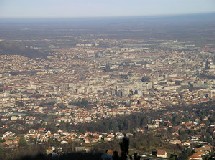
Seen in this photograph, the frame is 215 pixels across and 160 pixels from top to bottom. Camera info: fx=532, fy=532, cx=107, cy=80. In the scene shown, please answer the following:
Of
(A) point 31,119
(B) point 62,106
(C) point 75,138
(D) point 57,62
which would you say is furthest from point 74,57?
(C) point 75,138

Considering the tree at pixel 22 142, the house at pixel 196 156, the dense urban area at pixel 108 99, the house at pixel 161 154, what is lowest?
the dense urban area at pixel 108 99

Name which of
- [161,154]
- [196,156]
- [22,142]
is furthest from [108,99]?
[196,156]

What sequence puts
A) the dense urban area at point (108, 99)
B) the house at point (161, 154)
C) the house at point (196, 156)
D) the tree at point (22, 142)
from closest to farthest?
the house at point (196, 156), the house at point (161, 154), the tree at point (22, 142), the dense urban area at point (108, 99)

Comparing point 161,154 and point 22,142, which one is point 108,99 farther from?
point 161,154

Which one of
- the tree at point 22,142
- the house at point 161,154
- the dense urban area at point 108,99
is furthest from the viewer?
the dense urban area at point 108,99

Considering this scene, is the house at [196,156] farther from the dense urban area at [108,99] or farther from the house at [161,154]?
the house at [161,154]

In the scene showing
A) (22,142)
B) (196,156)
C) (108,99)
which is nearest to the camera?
(196,156)

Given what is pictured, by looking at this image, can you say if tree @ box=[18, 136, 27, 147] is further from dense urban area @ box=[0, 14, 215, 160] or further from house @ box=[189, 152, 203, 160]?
house @ box=[189, 152, 203, 160]

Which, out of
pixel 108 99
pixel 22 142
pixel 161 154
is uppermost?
pixel 161 154

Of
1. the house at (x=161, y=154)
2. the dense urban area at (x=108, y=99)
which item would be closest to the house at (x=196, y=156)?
the dense urban area at (x=108, y=99)

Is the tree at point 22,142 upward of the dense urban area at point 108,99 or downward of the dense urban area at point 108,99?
upward
